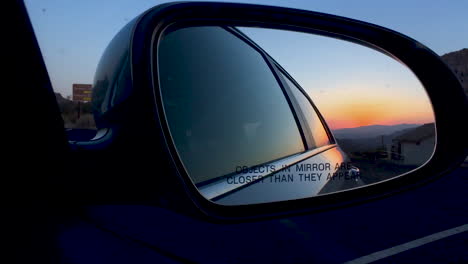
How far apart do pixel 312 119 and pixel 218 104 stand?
1.60 metres

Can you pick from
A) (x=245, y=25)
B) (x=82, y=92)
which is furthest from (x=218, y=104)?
(x=82, y=92)

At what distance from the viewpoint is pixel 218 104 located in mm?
2174

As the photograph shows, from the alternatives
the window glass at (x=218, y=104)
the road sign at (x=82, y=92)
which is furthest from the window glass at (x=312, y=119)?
the road sign at (x=82, y=92)

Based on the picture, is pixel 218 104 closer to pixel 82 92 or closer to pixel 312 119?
pixel 82 92

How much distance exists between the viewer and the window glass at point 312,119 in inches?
134

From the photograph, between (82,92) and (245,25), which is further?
(245,25)

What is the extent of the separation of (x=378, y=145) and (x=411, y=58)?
2.29ft

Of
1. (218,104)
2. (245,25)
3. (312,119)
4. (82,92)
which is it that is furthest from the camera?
(312,119)

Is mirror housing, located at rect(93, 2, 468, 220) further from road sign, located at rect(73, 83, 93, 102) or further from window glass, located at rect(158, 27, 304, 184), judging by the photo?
window glass, located at rect(158, 27, 304, 184)

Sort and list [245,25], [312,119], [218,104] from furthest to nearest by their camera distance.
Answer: [312,119]
[218,104]
[245,25]

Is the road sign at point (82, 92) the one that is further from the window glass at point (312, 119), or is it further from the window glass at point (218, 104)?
the window glass at point (312, 119)

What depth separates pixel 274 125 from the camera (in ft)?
9.50

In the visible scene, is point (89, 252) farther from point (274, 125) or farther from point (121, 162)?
point (274, 125)

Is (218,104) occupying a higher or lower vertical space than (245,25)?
lower
